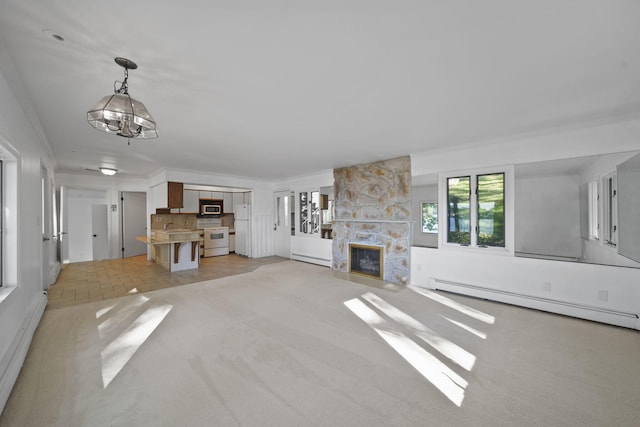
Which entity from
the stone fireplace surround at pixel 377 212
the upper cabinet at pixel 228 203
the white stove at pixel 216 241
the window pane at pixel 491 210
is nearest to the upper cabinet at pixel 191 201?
the white stove at pixel 216 241

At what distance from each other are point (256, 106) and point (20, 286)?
2855 mm

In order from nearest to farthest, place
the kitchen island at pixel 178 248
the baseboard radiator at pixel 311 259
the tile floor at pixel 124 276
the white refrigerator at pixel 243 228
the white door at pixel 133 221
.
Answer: the tile floor at pixel 124 276 < the kitchen island at pixel 178 248 < the baseboard radiator at pixel 311 259 < the white door at pixel 133 221 < the white refrigerator at pixel 243 228

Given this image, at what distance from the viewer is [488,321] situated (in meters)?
3.13

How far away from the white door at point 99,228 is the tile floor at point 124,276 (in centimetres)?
68

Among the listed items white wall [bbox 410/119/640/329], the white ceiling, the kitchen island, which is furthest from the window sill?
white wall [bbox 410/119/640/329]

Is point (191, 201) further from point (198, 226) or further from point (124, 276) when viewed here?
point (124, 276)

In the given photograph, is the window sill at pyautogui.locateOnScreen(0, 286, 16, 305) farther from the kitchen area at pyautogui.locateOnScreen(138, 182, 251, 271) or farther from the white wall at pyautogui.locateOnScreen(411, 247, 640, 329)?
the white wall at pyautogui.locateOnScreen(411, 247, 640, 329)

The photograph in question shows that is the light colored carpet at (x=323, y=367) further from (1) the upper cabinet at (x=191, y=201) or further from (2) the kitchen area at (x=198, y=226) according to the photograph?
(1) the upper cabinet at (x=191, y=201)

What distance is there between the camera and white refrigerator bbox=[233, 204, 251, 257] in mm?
7930

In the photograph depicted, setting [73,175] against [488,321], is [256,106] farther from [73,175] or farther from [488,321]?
[73,175]

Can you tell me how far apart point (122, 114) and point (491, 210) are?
4.72 meters

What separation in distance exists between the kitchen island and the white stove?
1.59 meters

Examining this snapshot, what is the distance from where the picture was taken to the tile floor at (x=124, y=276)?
4.16 m

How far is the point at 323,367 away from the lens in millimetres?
2178
